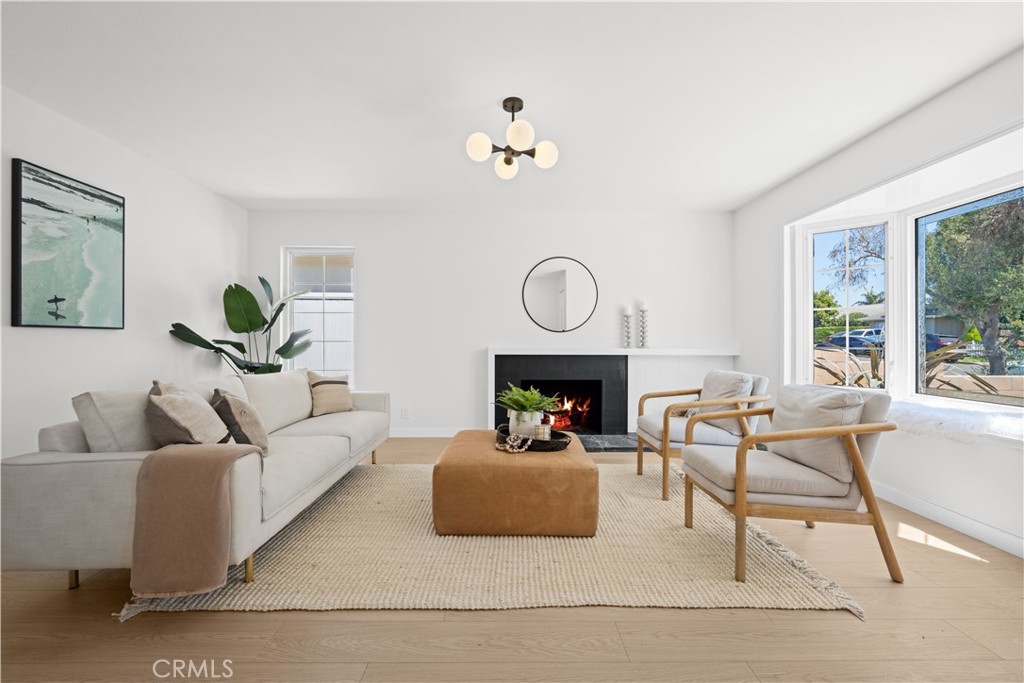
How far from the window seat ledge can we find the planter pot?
2194 millimetres

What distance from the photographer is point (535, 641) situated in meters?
1.67

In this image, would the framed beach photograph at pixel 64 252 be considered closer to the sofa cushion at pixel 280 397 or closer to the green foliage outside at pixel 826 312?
the sofa cushion at pixel 280 397

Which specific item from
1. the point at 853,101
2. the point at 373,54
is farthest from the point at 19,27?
the point at 853,101

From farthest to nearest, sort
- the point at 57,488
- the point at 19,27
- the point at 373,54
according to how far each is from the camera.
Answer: the point at 373,54
the point at 19,27
the point at 57,488

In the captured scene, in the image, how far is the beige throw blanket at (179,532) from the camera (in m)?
1.77

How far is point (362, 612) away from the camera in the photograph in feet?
6.05

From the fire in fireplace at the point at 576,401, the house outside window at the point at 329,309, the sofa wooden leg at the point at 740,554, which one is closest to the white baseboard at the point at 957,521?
the sofa wooden leg at the point at 740,554

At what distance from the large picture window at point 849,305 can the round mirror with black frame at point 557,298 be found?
81.6 inches

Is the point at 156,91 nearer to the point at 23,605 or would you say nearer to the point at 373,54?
the point at 373,54

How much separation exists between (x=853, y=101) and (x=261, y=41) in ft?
10.1

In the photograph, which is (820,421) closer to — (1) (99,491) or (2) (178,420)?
(2) (178,420)

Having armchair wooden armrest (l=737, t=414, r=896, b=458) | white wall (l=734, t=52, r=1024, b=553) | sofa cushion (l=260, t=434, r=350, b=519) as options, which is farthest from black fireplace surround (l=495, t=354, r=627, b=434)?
armchair wooden armrest (l=737, t=414, r=896, b=458)

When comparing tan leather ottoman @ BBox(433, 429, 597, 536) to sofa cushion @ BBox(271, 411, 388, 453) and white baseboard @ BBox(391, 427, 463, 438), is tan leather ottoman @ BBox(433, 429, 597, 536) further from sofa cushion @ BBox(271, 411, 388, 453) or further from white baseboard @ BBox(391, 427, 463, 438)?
white baseboard @ BBox(391, 427, 463, 438)

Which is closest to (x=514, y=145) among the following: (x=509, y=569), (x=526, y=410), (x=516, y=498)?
(x=526, y=410)
